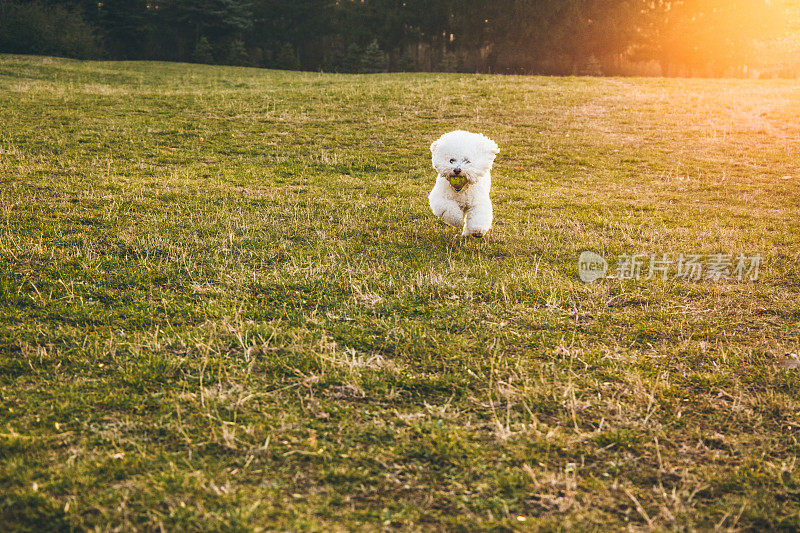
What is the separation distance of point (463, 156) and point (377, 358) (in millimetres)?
3602

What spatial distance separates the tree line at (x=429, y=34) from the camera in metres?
40.6

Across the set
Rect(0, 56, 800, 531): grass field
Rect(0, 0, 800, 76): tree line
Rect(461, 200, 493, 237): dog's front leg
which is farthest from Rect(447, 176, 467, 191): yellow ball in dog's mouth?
Rect(0, 0, 800, 76): tree line

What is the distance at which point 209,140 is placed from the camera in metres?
15.3

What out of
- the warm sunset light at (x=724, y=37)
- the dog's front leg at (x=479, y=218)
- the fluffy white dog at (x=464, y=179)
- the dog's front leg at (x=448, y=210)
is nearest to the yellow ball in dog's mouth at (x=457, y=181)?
the fluffy white dog at (x=464, y=179)

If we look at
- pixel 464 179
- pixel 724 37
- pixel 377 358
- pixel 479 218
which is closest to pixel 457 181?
pixel 464 179

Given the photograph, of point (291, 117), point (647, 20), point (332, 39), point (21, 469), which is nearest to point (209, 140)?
point (291, 117)

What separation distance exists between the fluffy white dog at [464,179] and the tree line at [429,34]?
36.1 m

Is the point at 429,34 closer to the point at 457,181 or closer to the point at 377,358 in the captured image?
the point at 457,181

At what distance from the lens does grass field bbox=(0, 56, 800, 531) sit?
10.7 ft

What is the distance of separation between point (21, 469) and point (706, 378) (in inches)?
177

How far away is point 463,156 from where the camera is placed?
7504 millimetres

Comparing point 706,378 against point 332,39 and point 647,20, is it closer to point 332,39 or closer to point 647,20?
point 647,20

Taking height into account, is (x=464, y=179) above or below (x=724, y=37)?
below

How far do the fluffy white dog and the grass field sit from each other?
0.37 meters
